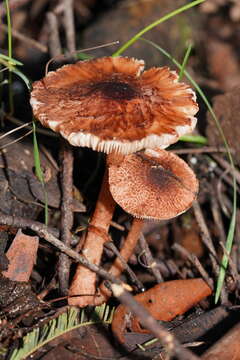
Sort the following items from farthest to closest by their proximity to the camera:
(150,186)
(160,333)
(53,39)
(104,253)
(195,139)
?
(53,39) < (195,139) < (104,253) < (150,186) < (160,333)

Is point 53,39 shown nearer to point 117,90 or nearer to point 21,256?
point 117,90

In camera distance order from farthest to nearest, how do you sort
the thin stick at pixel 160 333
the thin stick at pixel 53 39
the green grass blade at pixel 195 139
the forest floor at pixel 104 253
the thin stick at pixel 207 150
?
the thin stick at pixel 53 39, the thin stick at pixel 207 150, the green grass blade at pixel 195 139, the forest floor at pixel 104 253, the thin stick at pixel 160 333

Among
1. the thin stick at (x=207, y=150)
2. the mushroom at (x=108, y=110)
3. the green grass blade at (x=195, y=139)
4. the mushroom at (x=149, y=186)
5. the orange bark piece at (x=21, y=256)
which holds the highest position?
the mushroom at (x=108, y=110)

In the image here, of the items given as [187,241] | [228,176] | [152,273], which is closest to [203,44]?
[228,176]

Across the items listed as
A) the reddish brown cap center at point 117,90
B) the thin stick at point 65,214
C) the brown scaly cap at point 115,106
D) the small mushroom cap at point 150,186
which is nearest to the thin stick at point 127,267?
the thin stick at point 65,214

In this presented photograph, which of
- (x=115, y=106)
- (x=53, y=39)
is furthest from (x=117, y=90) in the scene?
(x=53, y=39)

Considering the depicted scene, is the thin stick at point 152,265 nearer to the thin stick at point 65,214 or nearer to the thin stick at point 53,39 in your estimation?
the thin stick at point 65,214
